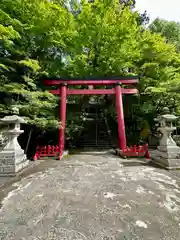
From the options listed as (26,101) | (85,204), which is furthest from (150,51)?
(85,204)

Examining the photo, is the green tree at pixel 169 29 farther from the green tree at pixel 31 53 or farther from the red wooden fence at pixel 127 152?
the red wooden fence at pixel 127 152

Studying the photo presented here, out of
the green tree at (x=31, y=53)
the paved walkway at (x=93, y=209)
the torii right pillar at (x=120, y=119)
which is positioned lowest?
the paved walkway at (x=93, y=209)

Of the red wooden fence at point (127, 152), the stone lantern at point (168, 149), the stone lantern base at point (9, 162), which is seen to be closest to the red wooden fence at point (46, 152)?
the red wooden fence at point (127, 152)

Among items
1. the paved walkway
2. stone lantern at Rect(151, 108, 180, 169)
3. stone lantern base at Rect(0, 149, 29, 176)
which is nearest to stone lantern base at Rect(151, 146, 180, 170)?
stone lantern at Rect(151, 108, 180, 169)

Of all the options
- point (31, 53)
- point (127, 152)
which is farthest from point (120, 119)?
point (31, 53)

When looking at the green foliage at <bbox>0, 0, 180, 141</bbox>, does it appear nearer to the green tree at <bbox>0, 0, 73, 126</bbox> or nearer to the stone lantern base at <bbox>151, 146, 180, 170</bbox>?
the green tree at <bbox>0, 0, 73, 126</bbox>

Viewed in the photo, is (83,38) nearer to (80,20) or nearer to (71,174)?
(80,20)

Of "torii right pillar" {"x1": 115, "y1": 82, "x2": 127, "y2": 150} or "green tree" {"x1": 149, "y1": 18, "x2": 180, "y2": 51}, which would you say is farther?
"green tree" {"x1": 149, "y1": 18, "x2": 180, "y2": 51}

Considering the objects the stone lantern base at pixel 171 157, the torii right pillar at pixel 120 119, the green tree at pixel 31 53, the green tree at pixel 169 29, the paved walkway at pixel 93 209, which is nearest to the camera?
the paved walkway at pixel 93 209

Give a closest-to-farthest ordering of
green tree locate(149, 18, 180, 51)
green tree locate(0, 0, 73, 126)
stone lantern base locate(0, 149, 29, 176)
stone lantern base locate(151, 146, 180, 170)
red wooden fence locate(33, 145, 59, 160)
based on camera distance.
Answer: stone lantern base locate(0, 149, 29, 176) < stone lantern base locate(151, 146, 180, 170) < green tree locate(0, 0, 73, 126) < red wooden fence locate(33, 145, 59, 160) < green tree locate(149, 18, 180, 51)

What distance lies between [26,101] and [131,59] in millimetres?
8596

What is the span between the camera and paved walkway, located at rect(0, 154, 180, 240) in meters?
2.03

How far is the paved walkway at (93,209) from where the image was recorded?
6.67ft

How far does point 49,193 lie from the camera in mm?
3338
